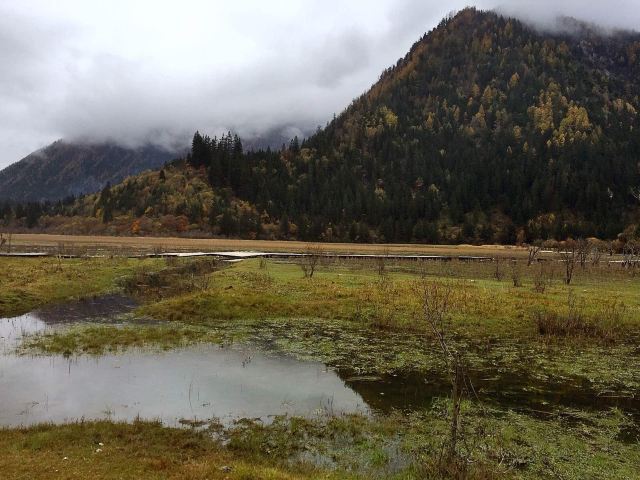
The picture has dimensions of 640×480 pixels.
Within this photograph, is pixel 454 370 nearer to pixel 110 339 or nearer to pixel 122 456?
pixel 122 456

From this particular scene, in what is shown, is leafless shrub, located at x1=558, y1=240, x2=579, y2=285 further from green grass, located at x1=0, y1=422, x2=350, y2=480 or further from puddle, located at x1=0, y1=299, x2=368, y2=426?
green grass, located at x1=0, y1=422, x2=350, y2=480

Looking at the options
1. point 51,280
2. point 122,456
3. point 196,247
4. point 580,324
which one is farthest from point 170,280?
point 196,247

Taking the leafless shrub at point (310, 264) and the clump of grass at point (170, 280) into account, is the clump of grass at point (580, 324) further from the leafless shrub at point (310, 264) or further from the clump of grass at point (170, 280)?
the clump of grass at point (170, 280)

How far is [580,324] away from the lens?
106ft

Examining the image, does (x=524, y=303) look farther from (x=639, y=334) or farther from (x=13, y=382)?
(x=13, y=382)

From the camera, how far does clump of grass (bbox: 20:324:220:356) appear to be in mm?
26016

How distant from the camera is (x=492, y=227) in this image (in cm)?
17888

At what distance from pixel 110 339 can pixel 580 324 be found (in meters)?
30.1

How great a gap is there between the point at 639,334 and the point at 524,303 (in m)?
7.89

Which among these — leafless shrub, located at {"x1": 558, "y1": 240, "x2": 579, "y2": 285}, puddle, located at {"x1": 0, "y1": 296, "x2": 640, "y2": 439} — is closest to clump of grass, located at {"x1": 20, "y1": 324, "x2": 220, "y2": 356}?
puddle, located at {"x1": 0, "y1": 296, "x2": 640, "y2": 439}

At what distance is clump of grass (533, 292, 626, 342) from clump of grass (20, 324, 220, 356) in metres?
21.7

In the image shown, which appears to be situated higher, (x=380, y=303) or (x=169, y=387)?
(x=380, y=303)

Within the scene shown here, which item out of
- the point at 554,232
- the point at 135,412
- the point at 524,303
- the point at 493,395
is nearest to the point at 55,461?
the point at 135,412

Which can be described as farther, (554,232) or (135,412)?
(554,232)
